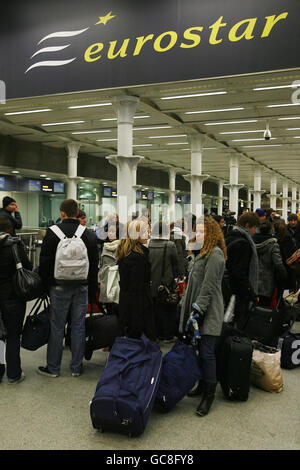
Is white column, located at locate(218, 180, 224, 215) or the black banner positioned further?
white column, located at locate(218, 180, 224, 215)

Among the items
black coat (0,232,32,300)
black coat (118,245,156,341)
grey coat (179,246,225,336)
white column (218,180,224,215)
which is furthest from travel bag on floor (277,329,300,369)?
white column (218,180,224,215)

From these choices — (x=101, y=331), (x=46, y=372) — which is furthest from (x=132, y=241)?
(x=46, y=372)

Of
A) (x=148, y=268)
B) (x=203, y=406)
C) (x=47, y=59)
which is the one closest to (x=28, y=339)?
(x=148, y=268)

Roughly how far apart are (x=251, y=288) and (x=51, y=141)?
60.2 feet

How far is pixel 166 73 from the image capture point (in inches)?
361

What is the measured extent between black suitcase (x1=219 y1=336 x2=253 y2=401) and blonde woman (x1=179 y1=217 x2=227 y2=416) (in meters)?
0.23

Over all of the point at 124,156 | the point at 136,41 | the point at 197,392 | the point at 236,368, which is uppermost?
the point at 136,41

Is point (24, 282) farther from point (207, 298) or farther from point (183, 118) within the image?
point (183, 118)

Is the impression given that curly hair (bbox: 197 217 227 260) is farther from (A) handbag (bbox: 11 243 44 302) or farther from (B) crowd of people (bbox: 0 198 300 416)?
(A) handbag (bbox: 11 243 44 302)

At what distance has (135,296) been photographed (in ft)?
13.5

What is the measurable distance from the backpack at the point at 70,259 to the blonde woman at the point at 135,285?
1.50 feet

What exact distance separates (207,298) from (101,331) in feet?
4.91

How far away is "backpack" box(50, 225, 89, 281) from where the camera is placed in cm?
426

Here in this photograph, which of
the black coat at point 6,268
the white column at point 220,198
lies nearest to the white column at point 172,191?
the white column at point 220,198
